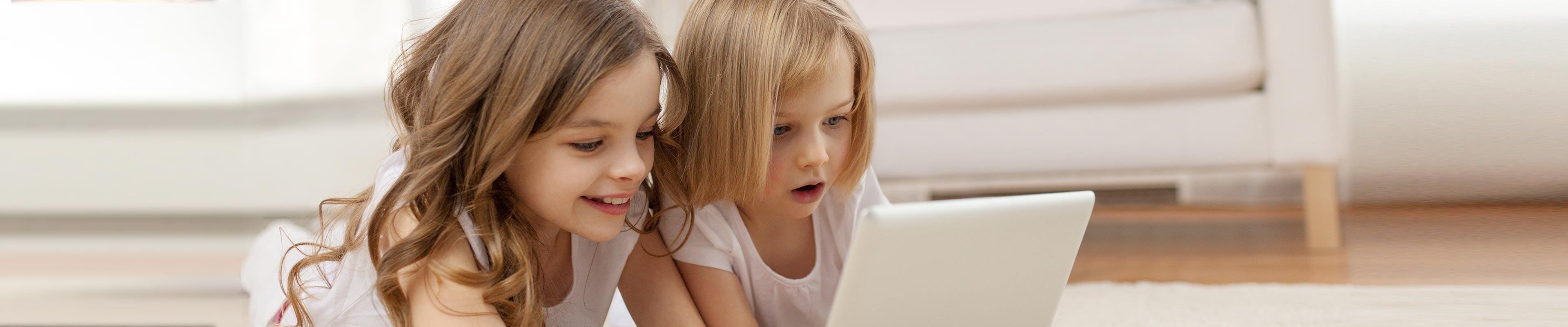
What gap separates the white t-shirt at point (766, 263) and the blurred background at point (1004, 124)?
539 mm

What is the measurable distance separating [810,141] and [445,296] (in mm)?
250

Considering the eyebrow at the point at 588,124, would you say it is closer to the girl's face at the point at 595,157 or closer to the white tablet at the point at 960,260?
the girl's face at the point at 595,157

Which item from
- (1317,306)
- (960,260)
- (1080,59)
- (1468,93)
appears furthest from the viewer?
(1468,93)

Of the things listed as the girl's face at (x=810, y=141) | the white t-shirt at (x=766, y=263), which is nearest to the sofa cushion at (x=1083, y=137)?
the white t-shirt at (x=766, y=263)

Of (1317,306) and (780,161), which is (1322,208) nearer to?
(1317,306)

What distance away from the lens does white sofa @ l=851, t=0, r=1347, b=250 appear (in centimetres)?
122

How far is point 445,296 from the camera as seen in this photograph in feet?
1.73

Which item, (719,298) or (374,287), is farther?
(719,298)

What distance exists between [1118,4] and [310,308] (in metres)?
1.44

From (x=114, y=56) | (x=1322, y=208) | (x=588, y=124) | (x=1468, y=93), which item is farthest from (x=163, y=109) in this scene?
(x=1468, y=93)

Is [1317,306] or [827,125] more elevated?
[827,125]

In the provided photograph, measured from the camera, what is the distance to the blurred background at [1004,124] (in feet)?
3.97

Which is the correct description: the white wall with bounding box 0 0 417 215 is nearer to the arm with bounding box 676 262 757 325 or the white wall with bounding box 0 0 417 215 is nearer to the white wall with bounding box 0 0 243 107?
the white wall with bounding box 0 0 243 107

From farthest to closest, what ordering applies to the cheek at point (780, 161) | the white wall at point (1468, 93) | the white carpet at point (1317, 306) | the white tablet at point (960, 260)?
the white wall at point (1468, 93)
the white carpet at point (1317, 306)
the cheek at point (780, 161)
the white tablet at point (960, 260)
